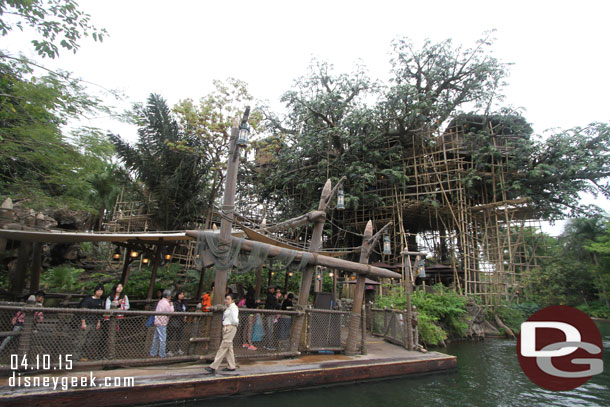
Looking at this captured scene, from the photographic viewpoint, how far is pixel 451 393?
7316 mm

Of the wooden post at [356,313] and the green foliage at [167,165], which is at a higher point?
the green foliage at [167,165]

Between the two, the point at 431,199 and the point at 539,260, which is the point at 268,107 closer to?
the point at 431,199

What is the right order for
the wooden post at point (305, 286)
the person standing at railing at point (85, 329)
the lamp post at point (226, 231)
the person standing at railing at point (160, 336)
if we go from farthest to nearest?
the wooden post at point (305, 286)
the lamp post at point (226, 231)
the person standing at railing at point (160, 336)
the person standing at railing at point (85, 329)

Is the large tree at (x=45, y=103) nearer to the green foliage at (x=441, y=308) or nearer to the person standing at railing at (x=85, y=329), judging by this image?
the person standing at railing at (x=85, y=329)

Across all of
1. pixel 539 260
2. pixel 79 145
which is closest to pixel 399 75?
pixel 79 145

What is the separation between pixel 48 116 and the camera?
22.6ft

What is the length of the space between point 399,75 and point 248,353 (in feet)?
64.3

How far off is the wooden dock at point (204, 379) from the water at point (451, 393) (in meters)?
0.17

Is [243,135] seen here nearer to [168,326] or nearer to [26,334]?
[168,326]

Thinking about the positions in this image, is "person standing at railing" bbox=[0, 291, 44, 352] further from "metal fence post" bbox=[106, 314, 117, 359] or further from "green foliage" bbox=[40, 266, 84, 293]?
"green foliage" bbox=[40, 266, 84, 293]

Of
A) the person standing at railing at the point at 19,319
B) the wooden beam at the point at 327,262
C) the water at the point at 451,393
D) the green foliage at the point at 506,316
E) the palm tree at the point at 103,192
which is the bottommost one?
the water at the point at 451,393

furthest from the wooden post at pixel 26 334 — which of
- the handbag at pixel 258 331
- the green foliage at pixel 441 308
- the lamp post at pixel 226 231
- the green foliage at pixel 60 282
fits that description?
the green foliage at pixel 441 308

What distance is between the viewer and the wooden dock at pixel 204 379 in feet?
14.7

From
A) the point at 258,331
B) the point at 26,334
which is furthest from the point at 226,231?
the point at 26,334
